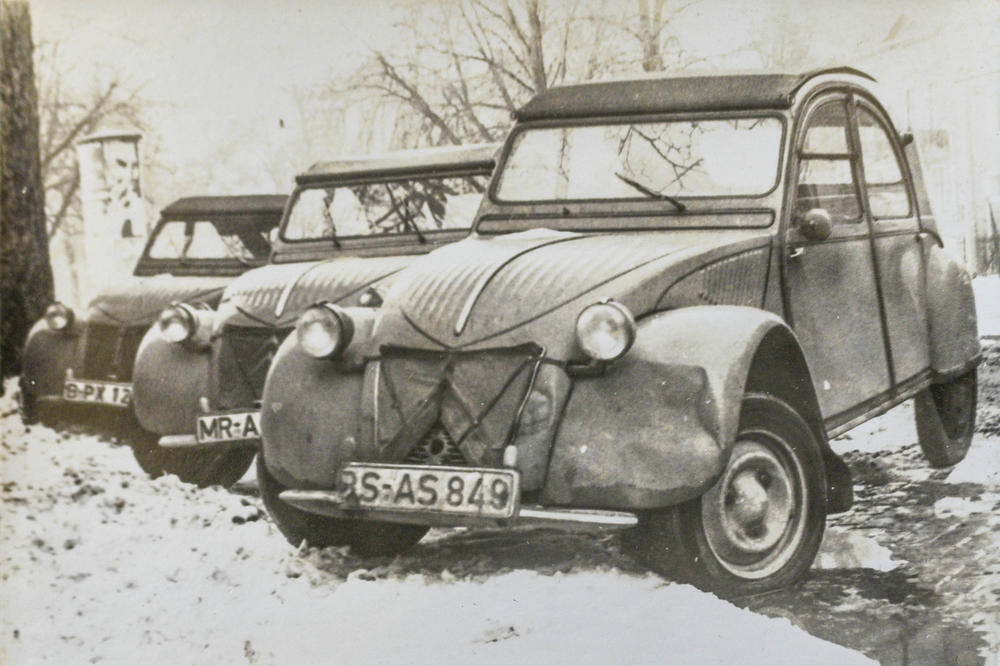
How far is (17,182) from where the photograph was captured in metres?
4.14

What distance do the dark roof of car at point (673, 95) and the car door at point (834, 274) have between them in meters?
0.12

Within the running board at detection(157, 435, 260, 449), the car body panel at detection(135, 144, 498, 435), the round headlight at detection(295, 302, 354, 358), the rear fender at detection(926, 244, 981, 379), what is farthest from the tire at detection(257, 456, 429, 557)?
the rear fender at detection(926, 244, 981, 379)

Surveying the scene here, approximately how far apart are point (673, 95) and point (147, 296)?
2.18 metres

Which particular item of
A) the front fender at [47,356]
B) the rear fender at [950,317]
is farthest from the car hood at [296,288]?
the rear fender at [950,317]

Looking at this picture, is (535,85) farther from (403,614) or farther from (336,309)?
(403,614)

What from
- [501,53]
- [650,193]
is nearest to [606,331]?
[650,193]

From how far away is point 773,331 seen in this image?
11.4ft

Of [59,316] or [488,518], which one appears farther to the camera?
[59,316]

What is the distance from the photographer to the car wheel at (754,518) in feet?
10.8

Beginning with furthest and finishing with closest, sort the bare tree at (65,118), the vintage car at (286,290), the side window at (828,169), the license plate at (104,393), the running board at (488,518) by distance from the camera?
1. the license plate at (104,393)
2. the vintage car at (286,290)
3. the bare tree at (65,118)
4. the side window at (828,169)
5. the running board at (488,518)

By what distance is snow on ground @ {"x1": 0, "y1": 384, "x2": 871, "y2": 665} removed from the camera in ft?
11.6

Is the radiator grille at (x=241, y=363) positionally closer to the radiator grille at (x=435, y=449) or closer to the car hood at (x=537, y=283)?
the car hood at (x=537, y=283)

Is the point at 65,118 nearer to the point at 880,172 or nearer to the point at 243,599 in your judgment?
the point at 243,599

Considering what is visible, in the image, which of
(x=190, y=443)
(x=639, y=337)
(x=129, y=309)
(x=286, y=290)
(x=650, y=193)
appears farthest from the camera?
(x=286, y=290)
